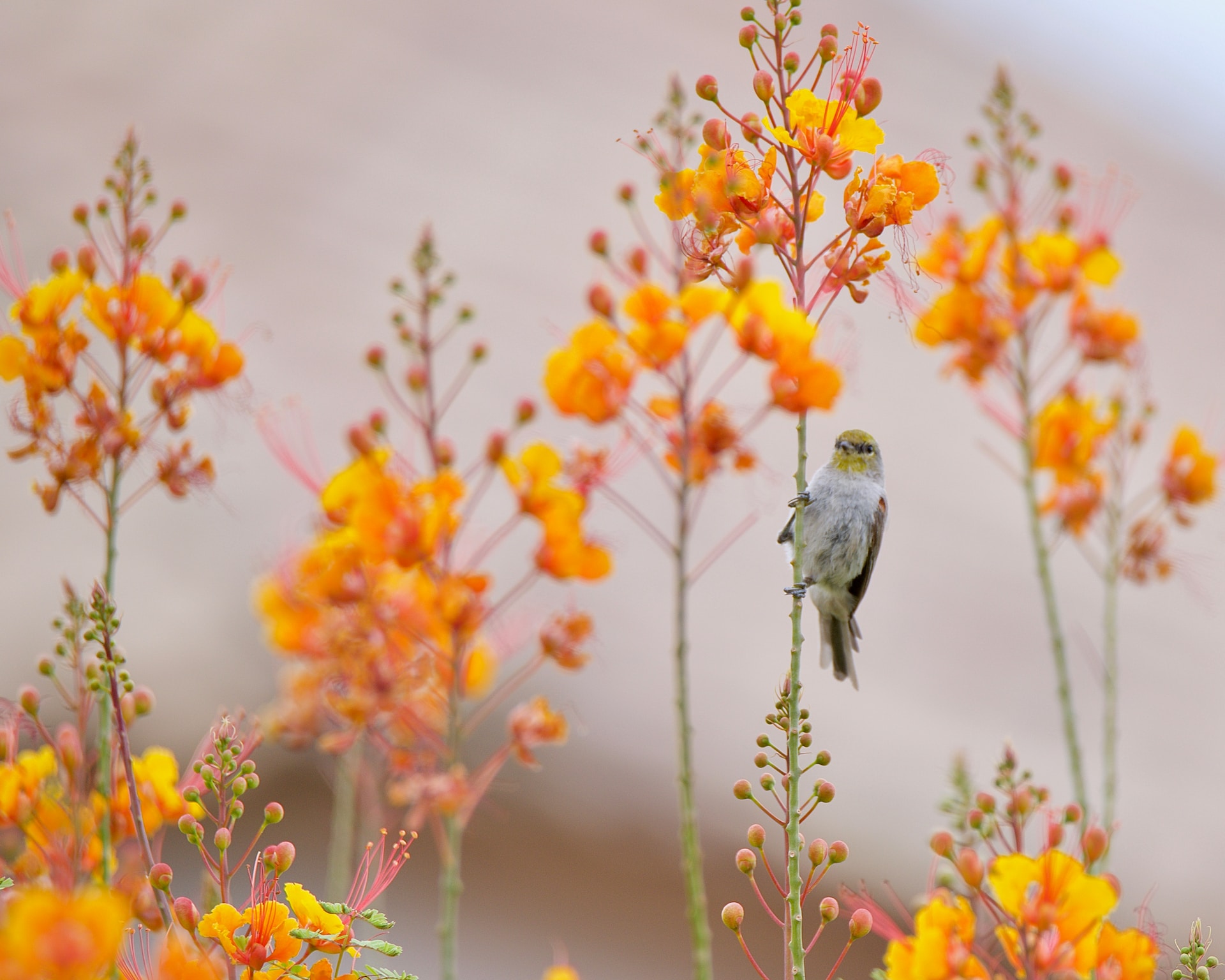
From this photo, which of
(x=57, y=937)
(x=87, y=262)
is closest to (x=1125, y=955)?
(x=57, y=937)

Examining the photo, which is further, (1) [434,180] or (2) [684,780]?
(1) [434,180]

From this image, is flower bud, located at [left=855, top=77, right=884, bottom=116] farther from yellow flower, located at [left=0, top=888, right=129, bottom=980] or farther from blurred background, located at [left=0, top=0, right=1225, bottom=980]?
yellow flower, located at [left=0, top=888, right=129, bottom=980]

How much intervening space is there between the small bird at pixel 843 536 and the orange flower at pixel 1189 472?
0.74m

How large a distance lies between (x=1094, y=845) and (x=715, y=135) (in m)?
1.07

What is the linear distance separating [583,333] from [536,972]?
3275mm

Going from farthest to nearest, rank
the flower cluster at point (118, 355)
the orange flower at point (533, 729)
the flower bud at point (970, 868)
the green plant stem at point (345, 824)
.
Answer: the green plant stem at point (345, 824) → the flower cluster at point (118, 355) → the orange flower at point (533, 729) → the flower bud at point (970, 868)

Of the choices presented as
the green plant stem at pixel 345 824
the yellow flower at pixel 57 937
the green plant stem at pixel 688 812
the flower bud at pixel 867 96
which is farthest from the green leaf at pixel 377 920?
the flower bud at pixel 867 96

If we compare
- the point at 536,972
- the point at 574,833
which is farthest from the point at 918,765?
the point at 536,972

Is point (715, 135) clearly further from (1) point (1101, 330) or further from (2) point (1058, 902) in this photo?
(1) point (1101, 330)

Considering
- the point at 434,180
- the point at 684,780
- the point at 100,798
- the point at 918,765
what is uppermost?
the point at 434,180

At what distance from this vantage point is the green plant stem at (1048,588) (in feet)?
7.18

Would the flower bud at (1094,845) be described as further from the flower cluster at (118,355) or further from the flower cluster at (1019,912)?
the flower cluster at (118,355)

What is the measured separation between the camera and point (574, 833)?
4449 millimetres

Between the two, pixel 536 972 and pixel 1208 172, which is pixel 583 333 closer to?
pixel 536 972
